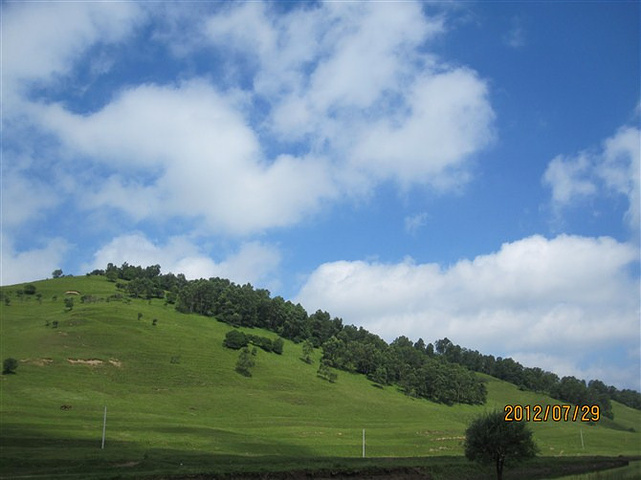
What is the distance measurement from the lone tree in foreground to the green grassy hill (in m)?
20.1

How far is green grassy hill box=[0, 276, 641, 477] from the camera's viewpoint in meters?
58.9

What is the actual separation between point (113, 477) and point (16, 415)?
53.9m

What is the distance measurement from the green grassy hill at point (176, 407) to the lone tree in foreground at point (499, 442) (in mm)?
20074

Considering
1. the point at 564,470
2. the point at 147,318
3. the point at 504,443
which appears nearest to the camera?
the point at 504,443

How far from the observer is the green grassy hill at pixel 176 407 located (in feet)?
193

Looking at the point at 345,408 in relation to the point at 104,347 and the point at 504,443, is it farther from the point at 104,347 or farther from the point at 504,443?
the point at 504,443

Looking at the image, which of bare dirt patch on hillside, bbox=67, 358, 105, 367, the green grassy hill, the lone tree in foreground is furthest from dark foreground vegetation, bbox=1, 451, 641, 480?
bare dirt patch on hillside, bbox=67, 358, 105, 367

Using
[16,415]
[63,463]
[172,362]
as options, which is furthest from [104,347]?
[63,463]

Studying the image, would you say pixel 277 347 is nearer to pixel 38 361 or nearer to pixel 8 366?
pixel 38 361

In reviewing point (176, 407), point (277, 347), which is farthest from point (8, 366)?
point (277, 347)

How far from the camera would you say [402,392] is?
193750 millimetres

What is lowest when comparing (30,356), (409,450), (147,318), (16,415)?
(409,450)

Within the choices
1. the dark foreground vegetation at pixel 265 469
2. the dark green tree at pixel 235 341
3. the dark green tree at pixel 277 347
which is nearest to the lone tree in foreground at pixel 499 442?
the dark foreground vegetation at pixel 265 469

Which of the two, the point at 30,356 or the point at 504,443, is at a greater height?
the point at 30,356
